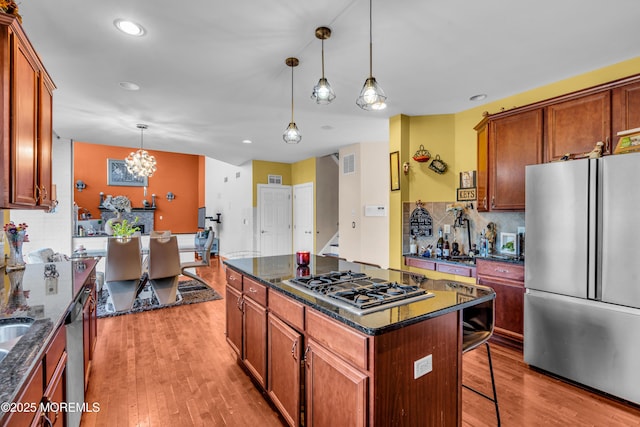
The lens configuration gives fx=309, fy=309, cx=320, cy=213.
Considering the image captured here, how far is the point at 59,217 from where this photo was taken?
563 cm

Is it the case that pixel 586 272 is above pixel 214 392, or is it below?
above

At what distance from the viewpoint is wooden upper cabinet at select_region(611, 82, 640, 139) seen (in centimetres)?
241

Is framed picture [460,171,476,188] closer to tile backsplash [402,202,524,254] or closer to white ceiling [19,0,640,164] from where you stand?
tile backsplash [402,202,524,254]

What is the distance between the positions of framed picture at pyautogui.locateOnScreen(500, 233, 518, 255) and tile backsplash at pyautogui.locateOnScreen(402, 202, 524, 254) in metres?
0.05

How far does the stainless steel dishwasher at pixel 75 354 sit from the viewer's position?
1.62 m

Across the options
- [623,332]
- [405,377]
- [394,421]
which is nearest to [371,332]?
[405,377]

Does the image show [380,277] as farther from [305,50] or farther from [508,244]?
[508,244]

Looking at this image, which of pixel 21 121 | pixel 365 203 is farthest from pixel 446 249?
pixel 21 121

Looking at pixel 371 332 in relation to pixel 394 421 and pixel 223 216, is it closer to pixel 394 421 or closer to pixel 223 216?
pixel 394 421

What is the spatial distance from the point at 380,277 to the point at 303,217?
5619mm

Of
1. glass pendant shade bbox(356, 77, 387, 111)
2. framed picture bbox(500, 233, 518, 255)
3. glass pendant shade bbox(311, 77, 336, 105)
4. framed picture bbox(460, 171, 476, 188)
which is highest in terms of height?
glass pendant shade bbox(311, 77, 336, 105)

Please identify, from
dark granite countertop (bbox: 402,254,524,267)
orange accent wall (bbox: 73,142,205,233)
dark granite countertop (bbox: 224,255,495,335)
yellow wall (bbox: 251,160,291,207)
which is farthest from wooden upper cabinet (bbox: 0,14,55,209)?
orange accent wall (bbox: 73,142,205,233)

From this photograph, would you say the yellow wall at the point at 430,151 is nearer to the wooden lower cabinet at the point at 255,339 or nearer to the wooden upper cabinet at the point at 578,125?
the wooden upper cabinet at the point at 578,125

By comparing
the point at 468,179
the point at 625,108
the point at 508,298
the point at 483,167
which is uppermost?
the point at 625,108
